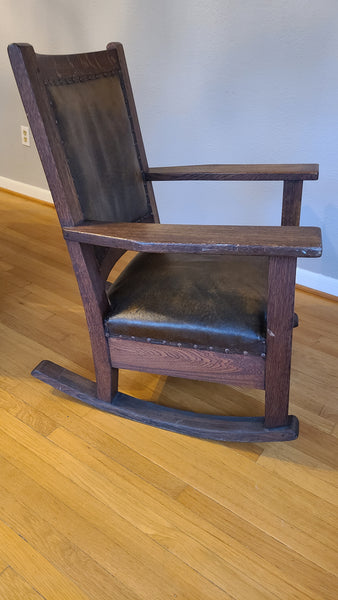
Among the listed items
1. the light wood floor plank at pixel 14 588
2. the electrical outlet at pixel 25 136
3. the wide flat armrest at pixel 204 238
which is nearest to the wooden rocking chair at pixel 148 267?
the wide flat armrest at pixel 204 238

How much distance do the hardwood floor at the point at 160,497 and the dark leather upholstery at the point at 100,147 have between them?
52 centimetres

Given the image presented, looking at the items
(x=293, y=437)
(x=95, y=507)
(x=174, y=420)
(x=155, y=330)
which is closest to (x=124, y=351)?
(x=155, y=330)

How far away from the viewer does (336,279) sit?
1794mm

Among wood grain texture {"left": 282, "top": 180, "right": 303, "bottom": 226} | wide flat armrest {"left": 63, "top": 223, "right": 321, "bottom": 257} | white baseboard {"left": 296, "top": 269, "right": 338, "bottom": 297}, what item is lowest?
white baseboard {"left": 296, "top": 269, "right": 338, "bottom": 297}

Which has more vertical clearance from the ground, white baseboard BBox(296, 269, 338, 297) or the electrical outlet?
the electrical outlet

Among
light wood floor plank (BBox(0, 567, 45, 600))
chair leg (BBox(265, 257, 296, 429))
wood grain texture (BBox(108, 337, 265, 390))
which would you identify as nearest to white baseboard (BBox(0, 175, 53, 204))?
wood grain texture (BBox(108, 337, 265, 390))

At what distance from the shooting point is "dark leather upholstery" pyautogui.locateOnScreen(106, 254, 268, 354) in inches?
39.9

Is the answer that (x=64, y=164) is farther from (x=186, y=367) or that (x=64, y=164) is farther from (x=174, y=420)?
(x=174, y=420)

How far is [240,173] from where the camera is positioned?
129 cm

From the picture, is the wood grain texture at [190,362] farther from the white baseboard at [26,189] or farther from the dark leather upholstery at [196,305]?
the white baseboard at [26,189]

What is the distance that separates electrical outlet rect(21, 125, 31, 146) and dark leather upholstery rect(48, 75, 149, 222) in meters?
1.53

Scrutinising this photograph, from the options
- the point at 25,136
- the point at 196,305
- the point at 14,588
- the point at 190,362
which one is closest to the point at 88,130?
the point at 196,305

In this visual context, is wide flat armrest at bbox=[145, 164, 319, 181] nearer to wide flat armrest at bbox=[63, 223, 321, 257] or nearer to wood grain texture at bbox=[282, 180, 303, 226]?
wood grain texture at bbox=[282, 180, 303, 226]

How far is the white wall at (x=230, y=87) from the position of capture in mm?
A: 1569
